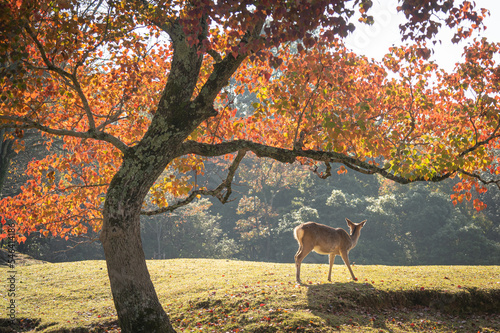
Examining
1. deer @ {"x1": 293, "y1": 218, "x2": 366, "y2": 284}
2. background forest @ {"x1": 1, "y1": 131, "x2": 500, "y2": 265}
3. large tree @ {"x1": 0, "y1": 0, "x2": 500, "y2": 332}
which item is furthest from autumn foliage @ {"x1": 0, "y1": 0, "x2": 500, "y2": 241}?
background forest @ {"x1": 1, "y1": 131, "x2": 500, "y2": 265}

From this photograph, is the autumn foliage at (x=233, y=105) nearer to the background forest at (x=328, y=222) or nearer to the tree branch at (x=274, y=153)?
the tree branch at (x=274, y=153)

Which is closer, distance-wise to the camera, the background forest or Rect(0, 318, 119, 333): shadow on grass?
Rect(0, 318, 119, 333): shadow on grass

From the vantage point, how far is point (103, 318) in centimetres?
947

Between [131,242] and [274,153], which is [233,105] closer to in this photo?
[274,153]

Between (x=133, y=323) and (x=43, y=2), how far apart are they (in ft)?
18.6

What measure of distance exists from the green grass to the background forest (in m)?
19.3

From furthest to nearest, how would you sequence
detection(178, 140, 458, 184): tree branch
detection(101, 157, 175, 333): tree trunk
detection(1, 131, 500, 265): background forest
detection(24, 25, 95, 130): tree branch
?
1. detection(1, 131, 500, 265): background forest
2. detection(178, 140, 458, 184): tree branch
3. detection(24, 25, 95, 130): tree branch
4. detection(101, 157, 175, 333): tree trunk

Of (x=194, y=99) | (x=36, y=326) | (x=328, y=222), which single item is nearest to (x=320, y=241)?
(x=194, y=99)

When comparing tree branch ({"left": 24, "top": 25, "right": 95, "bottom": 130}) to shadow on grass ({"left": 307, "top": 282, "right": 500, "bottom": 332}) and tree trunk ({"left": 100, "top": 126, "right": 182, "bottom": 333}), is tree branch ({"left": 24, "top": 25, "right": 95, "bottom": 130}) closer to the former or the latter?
tree trunk ({"left": 100, "top": 126, "right": 182, "bottom": 333})

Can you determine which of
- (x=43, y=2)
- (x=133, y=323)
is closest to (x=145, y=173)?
(x=133, y=323)

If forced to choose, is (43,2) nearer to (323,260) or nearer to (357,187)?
(323,260)

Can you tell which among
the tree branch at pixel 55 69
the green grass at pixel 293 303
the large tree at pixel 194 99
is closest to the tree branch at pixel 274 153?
the large tree at pixel 194 99

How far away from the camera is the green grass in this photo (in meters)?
8.53

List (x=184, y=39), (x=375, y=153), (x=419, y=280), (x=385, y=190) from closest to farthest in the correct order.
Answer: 1. (x=184, y=39)
2. (x=375, y=153)
3. (x=419, y=280)
4. (x=385, y=190)
